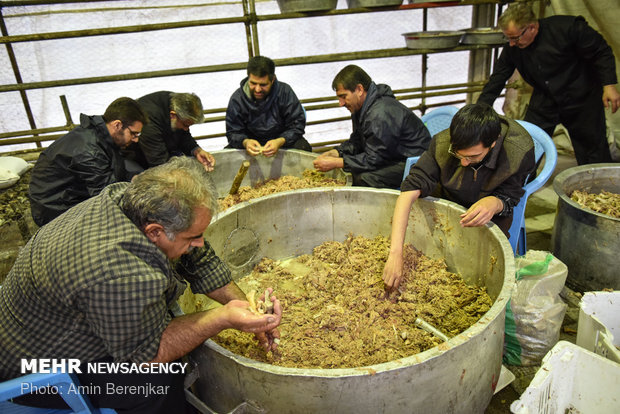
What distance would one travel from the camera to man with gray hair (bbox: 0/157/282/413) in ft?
4.33

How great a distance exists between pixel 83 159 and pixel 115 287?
1.90 metres

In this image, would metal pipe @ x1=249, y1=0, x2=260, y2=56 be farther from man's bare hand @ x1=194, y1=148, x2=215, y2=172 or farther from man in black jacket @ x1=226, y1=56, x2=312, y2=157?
man's bare hand @ x1=194, y1=148, x2=215, y2=172

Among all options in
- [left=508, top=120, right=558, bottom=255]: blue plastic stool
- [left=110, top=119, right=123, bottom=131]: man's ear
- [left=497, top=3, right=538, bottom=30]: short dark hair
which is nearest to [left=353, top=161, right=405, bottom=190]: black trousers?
[left=508, top=120, right=558, bottom=255]: blue plastic stool

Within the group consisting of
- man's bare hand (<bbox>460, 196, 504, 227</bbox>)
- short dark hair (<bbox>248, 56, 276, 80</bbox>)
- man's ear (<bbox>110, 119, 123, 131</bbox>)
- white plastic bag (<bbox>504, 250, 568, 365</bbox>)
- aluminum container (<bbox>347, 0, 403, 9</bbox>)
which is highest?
aluminum container (<bbox>347, 0, 403, 9</bbox>)

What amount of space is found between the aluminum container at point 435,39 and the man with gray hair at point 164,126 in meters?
2.69

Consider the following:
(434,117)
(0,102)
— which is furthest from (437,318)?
(0,102)

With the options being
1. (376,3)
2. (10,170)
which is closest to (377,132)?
(376,3)

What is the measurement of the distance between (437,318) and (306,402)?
0.91m

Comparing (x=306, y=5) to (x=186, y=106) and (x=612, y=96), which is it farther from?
(x=612, y=96)

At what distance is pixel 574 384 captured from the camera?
171 centimetres

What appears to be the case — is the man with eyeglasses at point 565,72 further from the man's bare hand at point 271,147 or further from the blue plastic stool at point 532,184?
the man's bare hand at point 271,147

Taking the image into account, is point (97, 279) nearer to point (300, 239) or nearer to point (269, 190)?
point (300, 239)

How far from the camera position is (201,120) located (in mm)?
3643

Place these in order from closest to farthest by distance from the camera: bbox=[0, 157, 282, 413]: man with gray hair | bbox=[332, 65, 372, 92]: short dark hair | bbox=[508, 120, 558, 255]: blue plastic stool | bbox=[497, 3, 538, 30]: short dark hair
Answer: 1. bbox=[0, 157, 282, 413]: man with gray hair
2. bbox=[508, 120, 558, 255]: blue plastic stool
3. bbox=[332, 65, 372, 92]: short dark hair
4. bbox=[497, 3, 538, 30]: short dark hair
